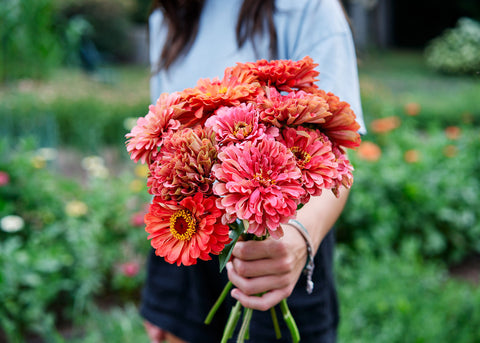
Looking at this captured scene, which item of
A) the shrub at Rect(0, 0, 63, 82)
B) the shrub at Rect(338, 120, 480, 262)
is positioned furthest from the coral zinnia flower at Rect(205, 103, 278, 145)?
the shrub at Rect(0, 0, 63, 82)

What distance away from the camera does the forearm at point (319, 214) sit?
865mm

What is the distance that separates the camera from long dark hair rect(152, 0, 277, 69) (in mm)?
1075

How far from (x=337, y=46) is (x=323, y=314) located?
2.05 feet

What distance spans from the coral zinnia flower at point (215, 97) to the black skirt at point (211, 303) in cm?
50

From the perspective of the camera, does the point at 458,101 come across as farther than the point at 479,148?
Yes

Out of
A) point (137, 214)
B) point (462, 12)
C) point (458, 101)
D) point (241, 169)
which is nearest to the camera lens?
point (241, 169)

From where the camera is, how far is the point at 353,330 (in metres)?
2.11

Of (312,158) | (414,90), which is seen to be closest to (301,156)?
(312,158)

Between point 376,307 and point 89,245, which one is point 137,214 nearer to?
point 89,245

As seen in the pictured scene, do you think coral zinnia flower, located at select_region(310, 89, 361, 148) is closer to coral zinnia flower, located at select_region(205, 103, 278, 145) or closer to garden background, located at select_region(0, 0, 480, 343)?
coral zinnia flower, located at select_region(205, 103, 278, 145)

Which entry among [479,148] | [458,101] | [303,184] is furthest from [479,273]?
[458,101]

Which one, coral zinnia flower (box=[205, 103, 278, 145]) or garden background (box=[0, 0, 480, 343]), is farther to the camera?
garden background (box=[0, 0, 480, 343])

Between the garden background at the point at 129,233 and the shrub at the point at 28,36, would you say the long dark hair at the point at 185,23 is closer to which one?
the garden background at the point at 129,233

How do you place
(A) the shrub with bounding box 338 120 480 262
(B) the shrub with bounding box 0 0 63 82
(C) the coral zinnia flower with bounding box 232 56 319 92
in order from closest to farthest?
(C) the coral zinnia flower with bounding box 232 56 319 92, (A) the shrub with bounding box 338 120 480 262, (B) the shrub with bounding box 0 0 63 82
